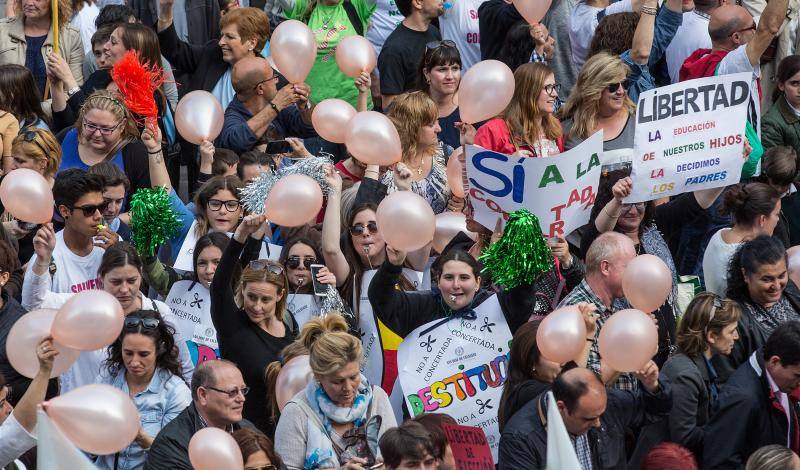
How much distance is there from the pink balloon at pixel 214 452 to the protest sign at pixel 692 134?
3302mm

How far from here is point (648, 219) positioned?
9.69 metres

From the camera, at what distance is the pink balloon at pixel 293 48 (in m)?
10.1

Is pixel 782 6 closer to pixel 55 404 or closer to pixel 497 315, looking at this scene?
pixel 497 315

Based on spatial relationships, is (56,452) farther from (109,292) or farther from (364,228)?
(364,228)

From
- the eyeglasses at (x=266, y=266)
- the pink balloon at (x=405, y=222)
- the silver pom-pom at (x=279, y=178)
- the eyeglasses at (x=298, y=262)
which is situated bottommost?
the eyeglasses at (x=298, y=262)

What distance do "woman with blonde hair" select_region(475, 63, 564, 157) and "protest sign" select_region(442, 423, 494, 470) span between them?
2463 mm

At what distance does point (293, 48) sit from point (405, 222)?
7.11ft

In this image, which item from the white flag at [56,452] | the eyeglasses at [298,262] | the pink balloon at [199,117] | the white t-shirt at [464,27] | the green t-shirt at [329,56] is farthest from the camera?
the white t-shirt at [464,27]

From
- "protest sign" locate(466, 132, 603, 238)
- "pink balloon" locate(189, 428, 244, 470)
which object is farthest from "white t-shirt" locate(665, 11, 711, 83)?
"pink balloon" locate(189, 428, 244, 470)

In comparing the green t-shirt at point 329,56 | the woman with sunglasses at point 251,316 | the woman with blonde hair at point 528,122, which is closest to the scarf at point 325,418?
the woman with sunglasses at point 251,316

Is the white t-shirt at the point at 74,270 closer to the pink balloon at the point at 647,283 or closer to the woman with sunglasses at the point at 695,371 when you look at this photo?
the pink balloon at the point at 647,283

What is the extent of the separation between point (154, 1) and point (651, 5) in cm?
388

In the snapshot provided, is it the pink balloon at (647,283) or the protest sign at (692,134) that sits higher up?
the protest sign at (692,134)

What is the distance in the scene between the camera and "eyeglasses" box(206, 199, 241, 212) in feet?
31.5
